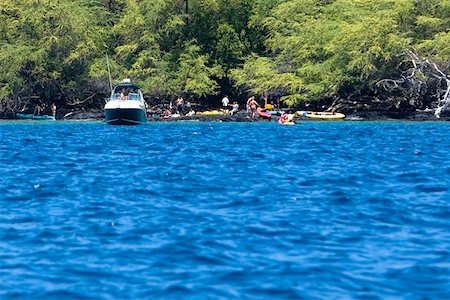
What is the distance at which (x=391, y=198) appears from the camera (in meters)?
17.3

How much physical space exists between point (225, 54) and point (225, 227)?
5604cm

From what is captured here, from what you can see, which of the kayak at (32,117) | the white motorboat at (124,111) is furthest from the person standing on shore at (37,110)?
the white motorboat at (124,111)

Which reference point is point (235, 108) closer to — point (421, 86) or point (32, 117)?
point (421, 86)

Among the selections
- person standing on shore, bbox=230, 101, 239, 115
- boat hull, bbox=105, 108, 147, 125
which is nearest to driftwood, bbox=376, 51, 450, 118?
person standing on shore, bbox=230, 101, 239, 115

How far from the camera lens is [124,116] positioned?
176 feet

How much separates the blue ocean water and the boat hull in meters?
26.0

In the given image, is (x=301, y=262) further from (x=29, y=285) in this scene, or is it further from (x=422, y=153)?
(x=422, y=153)

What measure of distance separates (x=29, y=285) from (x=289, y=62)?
56270 mm

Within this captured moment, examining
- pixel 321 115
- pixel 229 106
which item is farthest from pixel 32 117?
pixel 321 115

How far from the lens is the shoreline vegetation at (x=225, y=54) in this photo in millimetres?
59906

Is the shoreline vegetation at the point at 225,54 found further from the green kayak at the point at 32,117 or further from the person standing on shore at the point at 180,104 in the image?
the green kayak at the point at 32,117

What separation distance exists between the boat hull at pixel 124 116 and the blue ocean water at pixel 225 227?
1023 inches

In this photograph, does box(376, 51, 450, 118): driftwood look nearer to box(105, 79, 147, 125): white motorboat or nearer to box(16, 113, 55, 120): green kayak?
box(105, 79, 147, 125): white motorboat

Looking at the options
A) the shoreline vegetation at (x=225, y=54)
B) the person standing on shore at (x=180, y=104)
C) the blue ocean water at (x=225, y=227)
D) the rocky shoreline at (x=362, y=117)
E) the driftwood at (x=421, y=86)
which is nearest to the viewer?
the blue ocean water at (x=225, y=227)
